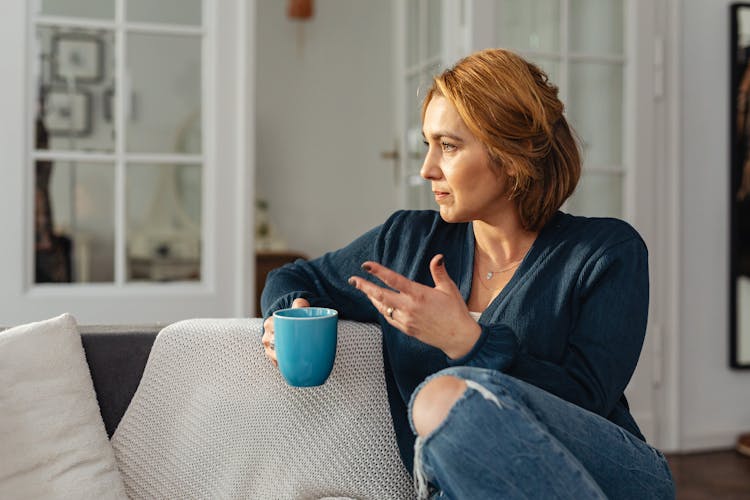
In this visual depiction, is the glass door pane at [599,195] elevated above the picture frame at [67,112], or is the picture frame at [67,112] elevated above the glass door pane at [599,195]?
the picture frame at [67,112]

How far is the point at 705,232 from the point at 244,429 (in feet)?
7.42

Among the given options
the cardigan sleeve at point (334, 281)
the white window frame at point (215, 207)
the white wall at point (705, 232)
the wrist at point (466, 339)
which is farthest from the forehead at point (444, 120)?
the white wall at point (705, 232)

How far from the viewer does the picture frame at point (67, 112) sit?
2.43m

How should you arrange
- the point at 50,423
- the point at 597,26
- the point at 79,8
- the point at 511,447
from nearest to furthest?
the point at 511,447 → the point at 50,423 → the point at 79,8 → the point at 597,26

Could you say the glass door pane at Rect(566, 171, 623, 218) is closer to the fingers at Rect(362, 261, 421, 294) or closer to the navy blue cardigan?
the navy blue cardigan


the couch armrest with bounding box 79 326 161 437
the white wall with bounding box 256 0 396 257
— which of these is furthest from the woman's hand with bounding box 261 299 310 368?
the white wall with bounding box 256 0 396 257

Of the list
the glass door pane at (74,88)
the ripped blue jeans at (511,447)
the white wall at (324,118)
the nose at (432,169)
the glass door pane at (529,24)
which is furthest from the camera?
the white wall at (324,118)

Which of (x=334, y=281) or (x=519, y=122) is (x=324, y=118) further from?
(x=519, y=122)

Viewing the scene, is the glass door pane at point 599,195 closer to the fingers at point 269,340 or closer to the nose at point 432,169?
the nose at point 432,169

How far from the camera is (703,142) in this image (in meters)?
2.98

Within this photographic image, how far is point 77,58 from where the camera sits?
2451mm

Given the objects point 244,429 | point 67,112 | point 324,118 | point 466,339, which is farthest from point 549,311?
point 324,118

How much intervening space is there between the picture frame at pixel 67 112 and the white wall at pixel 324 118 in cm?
165

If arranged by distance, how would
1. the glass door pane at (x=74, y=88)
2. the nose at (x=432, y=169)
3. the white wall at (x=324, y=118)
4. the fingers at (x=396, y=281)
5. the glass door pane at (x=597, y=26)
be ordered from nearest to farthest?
the fingers at (x=396, y=281) < the nose at (x=432, y=169) < the glass door pane at (x=74, y=88) < the glass door pane at (x=597, y=26) < the white wall at (x=324, y=118)
